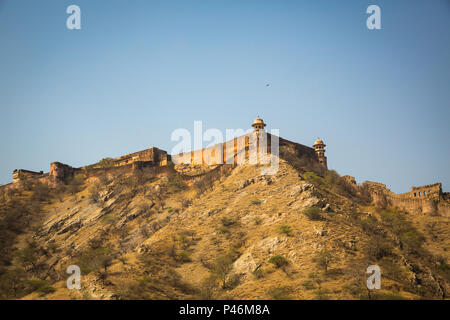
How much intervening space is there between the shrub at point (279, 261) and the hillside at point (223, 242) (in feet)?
0.21

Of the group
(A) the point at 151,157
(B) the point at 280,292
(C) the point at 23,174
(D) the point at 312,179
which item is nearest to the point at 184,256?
(B) the point at 280,292

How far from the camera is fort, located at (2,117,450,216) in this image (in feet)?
123

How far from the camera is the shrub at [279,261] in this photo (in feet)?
79.2

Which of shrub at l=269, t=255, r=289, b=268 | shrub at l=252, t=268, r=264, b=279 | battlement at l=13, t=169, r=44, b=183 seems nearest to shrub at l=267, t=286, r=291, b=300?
shrub at l=252, t=268, r=264, b=279

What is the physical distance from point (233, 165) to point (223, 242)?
15.4 meters

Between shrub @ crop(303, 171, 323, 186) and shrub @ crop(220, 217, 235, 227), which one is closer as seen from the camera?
shrub @ crop(220, 217, 235, 227)

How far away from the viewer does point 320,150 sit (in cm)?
Answer: 5219

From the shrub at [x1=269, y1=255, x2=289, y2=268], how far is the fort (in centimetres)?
1713

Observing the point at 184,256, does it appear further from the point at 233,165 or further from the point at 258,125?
the point at 258,125

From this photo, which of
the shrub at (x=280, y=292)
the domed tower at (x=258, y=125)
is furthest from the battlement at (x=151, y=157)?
the shrub at (x=280, y=292)

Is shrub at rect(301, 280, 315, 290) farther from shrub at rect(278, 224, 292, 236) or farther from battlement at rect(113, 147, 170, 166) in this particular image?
battlement at rect(113, 147, 170, 166)

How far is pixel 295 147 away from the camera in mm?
48469

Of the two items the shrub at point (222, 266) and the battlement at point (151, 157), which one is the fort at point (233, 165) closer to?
the battlement at point (151, 157)
